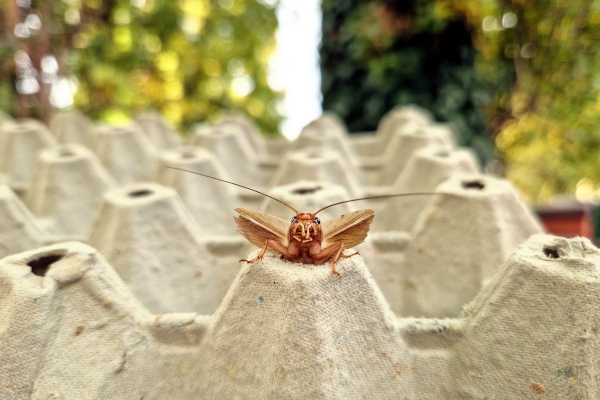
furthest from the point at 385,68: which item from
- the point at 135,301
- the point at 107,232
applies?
the point at 135,301

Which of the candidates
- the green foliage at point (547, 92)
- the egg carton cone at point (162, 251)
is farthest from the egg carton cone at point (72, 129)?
the green foliage at point (547, 92)

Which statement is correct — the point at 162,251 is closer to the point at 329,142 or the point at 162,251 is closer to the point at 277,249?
the point at 277,249

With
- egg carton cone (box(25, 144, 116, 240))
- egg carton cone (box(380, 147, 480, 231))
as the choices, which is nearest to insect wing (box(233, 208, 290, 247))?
egg carton cone (box(380, 147, 480, 231))

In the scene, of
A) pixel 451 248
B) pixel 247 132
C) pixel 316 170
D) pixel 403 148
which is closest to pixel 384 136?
pixel 403 148

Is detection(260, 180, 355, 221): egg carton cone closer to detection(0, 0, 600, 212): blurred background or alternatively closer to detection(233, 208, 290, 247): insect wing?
detection(233, 208, 290, 247): insect wing

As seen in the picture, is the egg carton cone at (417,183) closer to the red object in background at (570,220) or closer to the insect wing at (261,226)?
the insect wing at (261,226)

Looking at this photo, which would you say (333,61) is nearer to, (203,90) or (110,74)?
(110,74)

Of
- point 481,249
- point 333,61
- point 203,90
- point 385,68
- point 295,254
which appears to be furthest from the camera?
point 203,90
